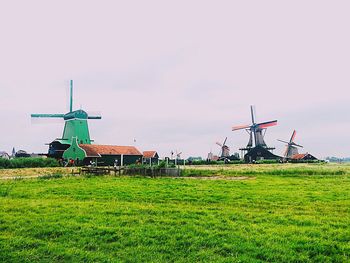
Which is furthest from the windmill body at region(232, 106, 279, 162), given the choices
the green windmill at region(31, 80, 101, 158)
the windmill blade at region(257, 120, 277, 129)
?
the green windmill at region(31, 80, 101, 158)

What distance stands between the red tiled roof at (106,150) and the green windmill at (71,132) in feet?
15.3

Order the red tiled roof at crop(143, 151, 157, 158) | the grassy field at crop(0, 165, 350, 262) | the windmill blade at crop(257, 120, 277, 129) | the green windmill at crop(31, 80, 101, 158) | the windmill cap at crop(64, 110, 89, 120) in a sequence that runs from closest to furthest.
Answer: the grassy field at crop(0, 165, 350, 262) < the green windmill at crop(31, 80, 101, 158) < the windmill cap at crop(64, 110, 89, 120) < the red tiled roof at crop(143, 151, 157, 158) < the windmill blade at crop(257, 120, 277, 129)

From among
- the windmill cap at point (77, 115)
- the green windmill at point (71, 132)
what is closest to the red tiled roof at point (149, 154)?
the green windmill at point (71, 132)

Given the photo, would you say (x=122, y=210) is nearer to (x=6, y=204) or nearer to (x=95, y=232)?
(x=95, y=232)

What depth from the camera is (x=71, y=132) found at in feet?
212

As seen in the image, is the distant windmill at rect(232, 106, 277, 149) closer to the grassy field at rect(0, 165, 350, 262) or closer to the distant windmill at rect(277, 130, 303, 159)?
the distant windmill at rect(277, 130, 303, 159)

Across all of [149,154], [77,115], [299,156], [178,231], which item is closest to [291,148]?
[299,156]

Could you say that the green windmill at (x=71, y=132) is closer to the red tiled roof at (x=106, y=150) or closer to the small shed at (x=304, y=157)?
the red tiled roof at (x=106, y=150)

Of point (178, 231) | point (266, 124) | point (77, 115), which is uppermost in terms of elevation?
point (266, 124)

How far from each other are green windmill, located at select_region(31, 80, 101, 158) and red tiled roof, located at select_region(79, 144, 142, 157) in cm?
465

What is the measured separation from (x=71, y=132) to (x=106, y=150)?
7.97m

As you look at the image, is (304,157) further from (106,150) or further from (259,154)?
(106,150)

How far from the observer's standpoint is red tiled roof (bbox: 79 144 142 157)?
59.2 meters

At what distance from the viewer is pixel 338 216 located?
10.1 meters
